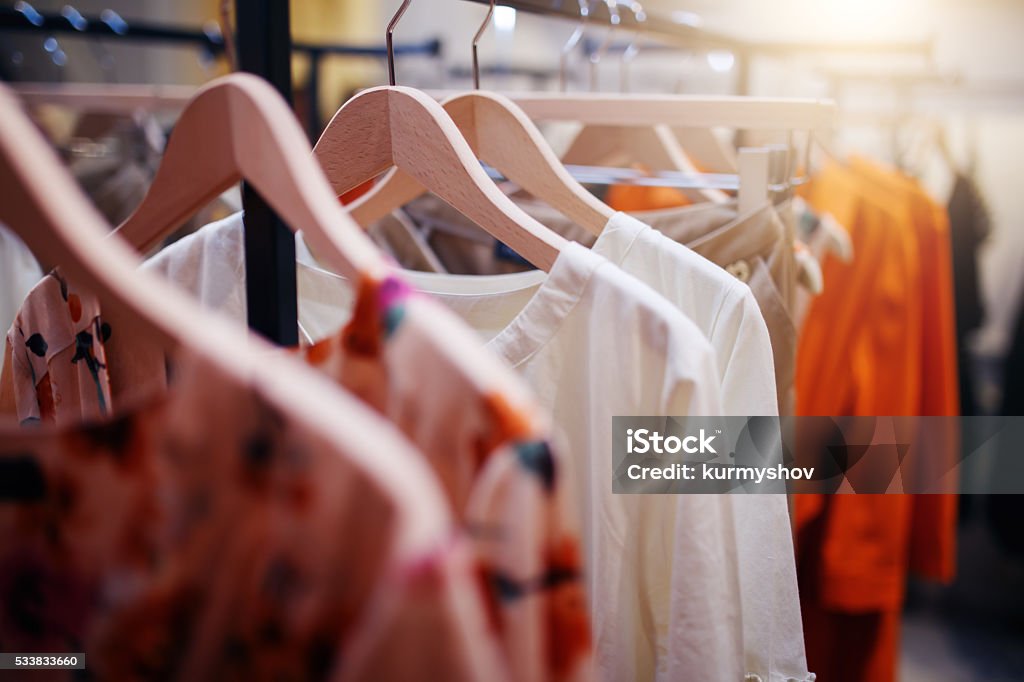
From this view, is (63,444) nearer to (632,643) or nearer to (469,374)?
(469,374)

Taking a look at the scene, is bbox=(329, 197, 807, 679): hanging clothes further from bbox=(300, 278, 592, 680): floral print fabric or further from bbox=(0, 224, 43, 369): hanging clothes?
bbox=(0, 224, 43, 369): hanging clothes

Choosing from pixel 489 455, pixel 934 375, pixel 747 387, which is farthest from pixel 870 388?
pixel 489 455

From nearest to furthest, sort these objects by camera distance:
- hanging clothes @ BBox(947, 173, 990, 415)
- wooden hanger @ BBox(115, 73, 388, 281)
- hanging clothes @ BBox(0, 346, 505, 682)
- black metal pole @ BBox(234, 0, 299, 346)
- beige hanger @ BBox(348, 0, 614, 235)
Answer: hanging clothes @ BBox(0, 346, 505, 682)
wooden hanger @ BBox(115, 73, 388, 281)
black metal pole @ BBox(234, 0, 299, 346)
beige hanger @ BBox(348, 0, 614, 235)
hanging clothes @ BBox(947, 173, 990, 415)

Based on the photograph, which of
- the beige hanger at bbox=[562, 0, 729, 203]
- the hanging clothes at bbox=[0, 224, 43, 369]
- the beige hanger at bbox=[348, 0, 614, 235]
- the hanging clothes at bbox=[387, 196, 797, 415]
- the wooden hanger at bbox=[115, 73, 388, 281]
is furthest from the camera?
the beige hanger at bbox=[562, 0, 729, 203]

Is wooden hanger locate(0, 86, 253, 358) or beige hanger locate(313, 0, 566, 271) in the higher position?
beige hanger locate(313, 0, 566, 271)

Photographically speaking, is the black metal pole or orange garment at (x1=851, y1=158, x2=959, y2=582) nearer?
the black metal pole

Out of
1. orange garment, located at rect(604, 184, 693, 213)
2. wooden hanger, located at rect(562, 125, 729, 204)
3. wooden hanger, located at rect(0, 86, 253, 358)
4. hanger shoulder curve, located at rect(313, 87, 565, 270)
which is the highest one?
wooden hanger, located at rect(562, 125, 729, 204)

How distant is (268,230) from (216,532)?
0.24 metres

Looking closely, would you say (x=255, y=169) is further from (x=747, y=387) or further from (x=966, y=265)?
(x=966, y=265)

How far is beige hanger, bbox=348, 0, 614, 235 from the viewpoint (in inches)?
A: 23.2

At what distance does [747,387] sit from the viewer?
0.54 meters

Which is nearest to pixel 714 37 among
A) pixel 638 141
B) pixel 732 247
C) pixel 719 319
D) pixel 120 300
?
pixel 638 141

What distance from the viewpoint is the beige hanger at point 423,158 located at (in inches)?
19.9

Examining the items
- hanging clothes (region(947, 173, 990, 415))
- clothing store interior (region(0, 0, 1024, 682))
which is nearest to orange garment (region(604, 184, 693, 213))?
clothing store interior (region(0, 0, 1024, 682))
